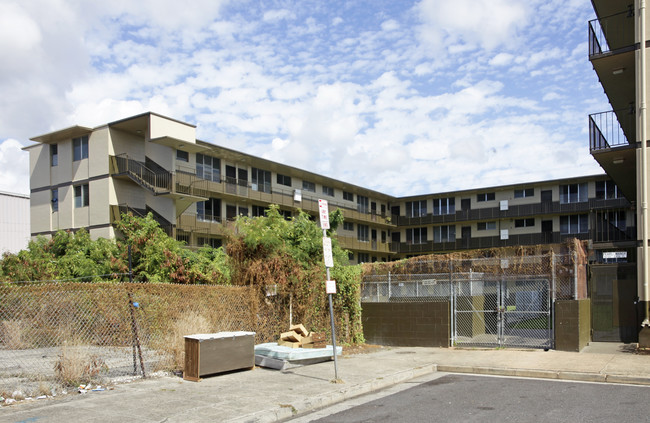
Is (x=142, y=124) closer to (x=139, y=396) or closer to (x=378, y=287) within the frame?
(x=378, y=287)

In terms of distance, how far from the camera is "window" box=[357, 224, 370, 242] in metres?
55.0

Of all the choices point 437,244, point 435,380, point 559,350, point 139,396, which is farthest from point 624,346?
point 437,244

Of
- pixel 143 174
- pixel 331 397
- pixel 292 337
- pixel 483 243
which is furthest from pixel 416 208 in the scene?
pixel 331 397

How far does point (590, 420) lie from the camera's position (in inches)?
317

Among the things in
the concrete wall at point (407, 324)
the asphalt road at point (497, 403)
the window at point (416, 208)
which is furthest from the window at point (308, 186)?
the asphalt road at point (497, 403)

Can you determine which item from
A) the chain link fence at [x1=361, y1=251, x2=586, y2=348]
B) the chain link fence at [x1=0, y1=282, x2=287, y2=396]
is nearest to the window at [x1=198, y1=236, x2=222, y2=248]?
the chain link fence at [x1=361, y1=251, x2=586, y2=348]

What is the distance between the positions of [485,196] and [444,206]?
176 inches

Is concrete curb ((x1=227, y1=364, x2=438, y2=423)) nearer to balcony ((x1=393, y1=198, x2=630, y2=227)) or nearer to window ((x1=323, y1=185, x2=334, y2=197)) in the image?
window ((x1=323, y1=185, x2=334, y2=197))

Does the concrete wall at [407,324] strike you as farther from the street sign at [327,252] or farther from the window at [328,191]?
the window at [328,191]

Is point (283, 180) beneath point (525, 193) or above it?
above

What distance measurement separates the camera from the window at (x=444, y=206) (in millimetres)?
57312

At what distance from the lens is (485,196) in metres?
55.4

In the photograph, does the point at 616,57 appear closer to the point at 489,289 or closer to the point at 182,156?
the point at 489,289

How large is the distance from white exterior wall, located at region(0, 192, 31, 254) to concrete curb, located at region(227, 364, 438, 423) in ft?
142
